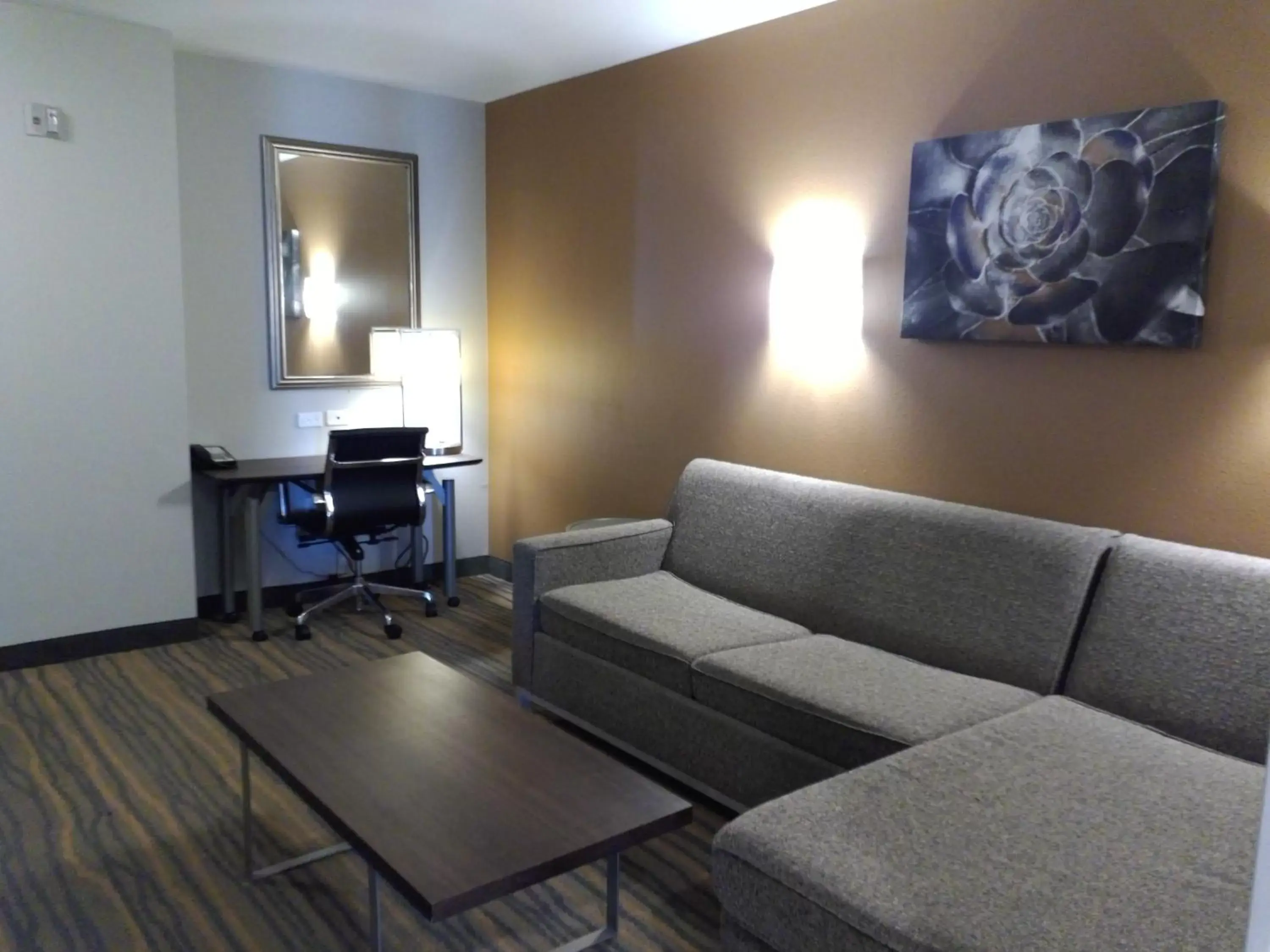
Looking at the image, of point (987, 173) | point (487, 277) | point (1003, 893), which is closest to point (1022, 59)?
point (987, 173)

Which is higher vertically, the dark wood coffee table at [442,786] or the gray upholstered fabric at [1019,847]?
the gray upholstered fabric at [1019,847]

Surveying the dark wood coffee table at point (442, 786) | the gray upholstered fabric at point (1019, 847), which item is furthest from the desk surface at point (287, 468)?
the gray upholstered fabric at point (1019, 847)

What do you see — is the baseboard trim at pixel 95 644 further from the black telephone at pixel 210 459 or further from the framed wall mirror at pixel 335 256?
the framed wall mirror at pixel 335 256

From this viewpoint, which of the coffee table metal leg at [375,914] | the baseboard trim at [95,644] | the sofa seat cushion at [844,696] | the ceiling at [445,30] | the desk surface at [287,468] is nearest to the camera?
the coffee table metal leg at [375,914]

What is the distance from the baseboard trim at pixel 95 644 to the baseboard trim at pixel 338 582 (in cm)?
27

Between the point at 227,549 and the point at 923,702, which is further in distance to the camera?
the point at 227,549

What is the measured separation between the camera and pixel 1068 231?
8.95 ft

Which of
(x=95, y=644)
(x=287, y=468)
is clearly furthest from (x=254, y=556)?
(x=95, y=644)

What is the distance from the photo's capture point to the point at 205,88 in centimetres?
430

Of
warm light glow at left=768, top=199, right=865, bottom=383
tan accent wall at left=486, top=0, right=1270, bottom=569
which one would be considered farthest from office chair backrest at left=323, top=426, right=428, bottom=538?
warm light glow at left=768, top=199, right=865, bottom=383

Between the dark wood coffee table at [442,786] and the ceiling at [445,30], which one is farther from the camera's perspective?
the ceiling at [445,30]

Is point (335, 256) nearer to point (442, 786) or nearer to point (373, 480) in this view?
point (373, 480)

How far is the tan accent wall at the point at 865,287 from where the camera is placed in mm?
2494

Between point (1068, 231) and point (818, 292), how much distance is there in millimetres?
940
